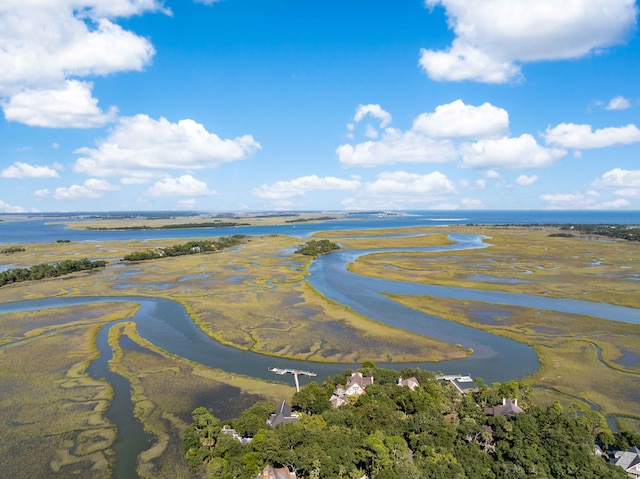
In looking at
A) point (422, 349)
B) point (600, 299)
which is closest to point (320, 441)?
point (422, 349)

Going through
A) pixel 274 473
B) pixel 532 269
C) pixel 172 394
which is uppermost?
pixel 532 269

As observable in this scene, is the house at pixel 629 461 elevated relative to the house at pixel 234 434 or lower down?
elevated

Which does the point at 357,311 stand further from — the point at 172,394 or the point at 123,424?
the point at 123,424

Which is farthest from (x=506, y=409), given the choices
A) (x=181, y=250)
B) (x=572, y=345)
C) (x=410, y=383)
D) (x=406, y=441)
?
(x=181, y=250)

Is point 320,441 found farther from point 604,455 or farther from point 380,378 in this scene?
point 604,455

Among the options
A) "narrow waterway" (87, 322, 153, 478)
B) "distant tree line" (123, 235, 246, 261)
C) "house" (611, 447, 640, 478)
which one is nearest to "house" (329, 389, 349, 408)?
"narrow waterway" (87, 322, 153, 478)

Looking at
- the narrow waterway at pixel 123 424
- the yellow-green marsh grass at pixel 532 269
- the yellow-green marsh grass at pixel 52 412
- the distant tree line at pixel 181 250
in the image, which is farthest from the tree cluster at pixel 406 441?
the distant tree line at pixel 181 250

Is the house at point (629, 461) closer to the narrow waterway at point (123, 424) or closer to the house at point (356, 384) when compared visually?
the house at point (356, 384)
